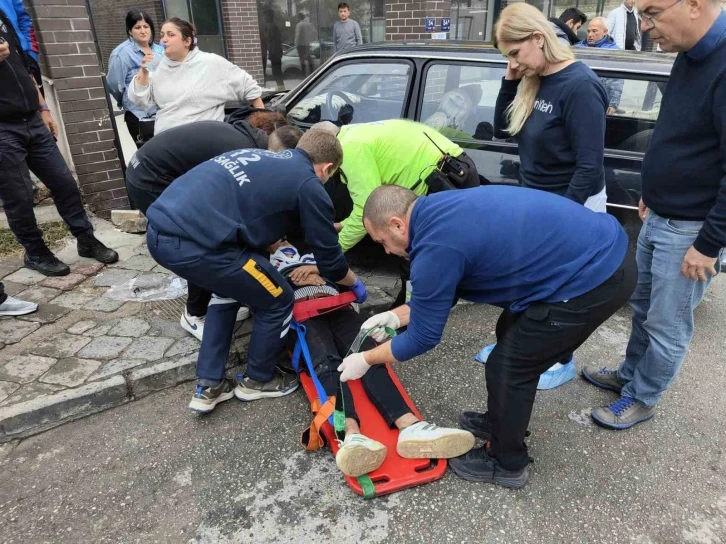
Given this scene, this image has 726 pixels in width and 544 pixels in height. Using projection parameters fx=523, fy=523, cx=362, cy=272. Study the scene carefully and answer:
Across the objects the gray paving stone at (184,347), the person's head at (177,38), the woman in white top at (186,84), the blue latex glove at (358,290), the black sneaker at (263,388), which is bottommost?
the black sneaker at (263,388)

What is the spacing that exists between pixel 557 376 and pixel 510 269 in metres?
1.36

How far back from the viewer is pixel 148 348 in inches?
122

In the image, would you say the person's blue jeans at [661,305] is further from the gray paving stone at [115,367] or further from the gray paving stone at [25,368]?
Result: the gray paving stone at [25,368]

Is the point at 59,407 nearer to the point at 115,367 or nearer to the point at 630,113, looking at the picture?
the point at 115,367

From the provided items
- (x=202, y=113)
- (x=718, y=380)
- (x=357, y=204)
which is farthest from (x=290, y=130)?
(x=718, y=380)

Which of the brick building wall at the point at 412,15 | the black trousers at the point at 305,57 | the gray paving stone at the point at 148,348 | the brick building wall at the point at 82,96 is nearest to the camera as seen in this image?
the gray paving stone at the point at 148,348

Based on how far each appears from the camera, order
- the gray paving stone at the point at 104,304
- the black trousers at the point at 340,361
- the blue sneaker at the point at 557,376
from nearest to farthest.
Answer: the black trousers at the point at 340,361
the blue sneaker at the point at 557,376
the gray paving stone at the point at 104,304

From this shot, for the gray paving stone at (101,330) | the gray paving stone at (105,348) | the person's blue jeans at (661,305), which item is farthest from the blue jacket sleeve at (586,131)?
the gray paving stone at (101,330)

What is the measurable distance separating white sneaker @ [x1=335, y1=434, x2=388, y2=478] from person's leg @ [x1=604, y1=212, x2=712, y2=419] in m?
1.33

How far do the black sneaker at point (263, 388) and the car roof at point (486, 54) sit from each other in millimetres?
2345

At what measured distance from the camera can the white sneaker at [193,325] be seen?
318 cm

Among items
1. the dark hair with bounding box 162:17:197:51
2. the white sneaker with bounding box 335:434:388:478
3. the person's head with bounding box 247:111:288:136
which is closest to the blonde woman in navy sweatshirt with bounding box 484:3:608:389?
the person's head with bounding box 247:111:288:136

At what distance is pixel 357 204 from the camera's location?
2898 millimetres

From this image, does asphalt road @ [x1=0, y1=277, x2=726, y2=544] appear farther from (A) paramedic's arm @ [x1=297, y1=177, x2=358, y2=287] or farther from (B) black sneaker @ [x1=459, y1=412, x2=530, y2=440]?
(A) paramedic's arm @ [x1=297, y1=177, x2=358, y2=287]
